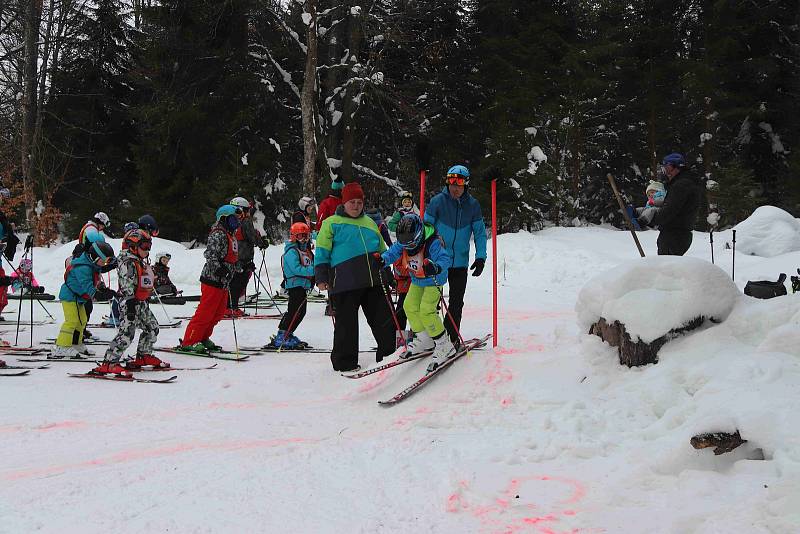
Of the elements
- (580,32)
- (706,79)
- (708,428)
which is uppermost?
(580,32)

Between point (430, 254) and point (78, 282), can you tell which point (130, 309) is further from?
point (430, 254)

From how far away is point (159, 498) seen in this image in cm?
346

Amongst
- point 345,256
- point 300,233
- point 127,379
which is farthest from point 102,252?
A: point 345,256

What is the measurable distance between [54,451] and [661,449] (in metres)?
3.93

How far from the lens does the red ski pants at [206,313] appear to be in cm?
796

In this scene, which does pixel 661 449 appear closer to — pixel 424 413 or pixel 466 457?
pixel 466 457

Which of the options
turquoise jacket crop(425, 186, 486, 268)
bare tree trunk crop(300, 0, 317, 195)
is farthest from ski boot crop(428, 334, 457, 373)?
bare tree trunk crop(300, 0, 317, 195)

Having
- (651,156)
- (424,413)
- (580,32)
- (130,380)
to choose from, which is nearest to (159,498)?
(424,413)

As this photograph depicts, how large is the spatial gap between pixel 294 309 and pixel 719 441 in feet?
20.1

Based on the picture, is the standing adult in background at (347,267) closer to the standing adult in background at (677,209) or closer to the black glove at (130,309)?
the black glove at (130,309)

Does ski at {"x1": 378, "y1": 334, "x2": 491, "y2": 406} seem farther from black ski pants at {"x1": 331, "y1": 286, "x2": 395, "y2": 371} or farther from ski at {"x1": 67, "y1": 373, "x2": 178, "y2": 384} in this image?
ski at {"x1": 67, "y1": 373, "x2": 178, "y2": 384}

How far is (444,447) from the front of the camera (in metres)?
4.15

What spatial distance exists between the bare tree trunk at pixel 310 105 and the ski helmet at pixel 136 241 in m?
11.7

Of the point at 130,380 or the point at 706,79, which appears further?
the point at 706,79
